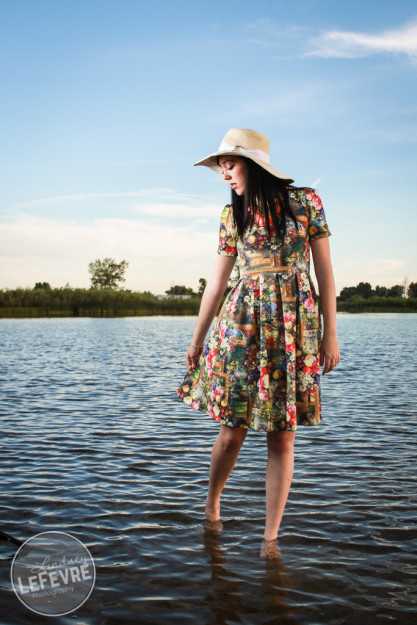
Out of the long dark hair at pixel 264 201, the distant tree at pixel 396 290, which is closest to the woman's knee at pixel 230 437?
the long dark hair at pixel 264 201

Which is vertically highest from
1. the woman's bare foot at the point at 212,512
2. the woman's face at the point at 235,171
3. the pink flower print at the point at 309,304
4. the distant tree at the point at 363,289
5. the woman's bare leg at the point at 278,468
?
the distant tree at the point at 363,289

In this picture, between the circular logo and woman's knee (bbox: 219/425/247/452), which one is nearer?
the circular logo

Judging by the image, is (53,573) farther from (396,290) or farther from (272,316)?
(396,290)

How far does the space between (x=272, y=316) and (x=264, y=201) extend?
1.78 ft

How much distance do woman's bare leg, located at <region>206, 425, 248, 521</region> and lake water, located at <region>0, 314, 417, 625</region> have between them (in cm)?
32

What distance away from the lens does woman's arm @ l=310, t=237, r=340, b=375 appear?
9.98 feet

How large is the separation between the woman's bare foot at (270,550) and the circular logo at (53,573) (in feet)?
2.76

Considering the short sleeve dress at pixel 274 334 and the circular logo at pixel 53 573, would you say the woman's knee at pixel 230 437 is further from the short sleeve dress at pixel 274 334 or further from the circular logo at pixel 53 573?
the circular logo at pixel 53 573

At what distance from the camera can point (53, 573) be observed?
2.97 meters

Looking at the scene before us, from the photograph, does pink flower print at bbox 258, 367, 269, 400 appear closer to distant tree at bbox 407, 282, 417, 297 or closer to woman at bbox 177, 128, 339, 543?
woman at bbox 177, 128, 339, 543

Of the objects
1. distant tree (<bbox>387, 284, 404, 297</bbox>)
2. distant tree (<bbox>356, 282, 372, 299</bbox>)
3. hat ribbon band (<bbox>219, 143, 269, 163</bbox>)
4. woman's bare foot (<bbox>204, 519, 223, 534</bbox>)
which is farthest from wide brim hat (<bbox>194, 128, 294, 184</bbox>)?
distant tree (<bbox>356, 282, 372, 299</bbox>)

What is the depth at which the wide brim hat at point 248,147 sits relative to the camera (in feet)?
9.84

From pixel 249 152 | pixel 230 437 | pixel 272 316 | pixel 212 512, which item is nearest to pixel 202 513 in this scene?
pixel 212 512

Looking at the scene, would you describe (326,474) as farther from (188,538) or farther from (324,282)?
(324,282)
